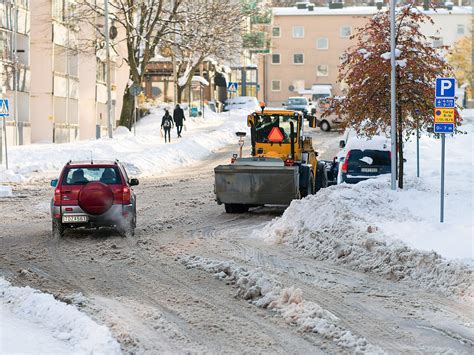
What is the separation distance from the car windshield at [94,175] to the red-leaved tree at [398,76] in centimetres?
675

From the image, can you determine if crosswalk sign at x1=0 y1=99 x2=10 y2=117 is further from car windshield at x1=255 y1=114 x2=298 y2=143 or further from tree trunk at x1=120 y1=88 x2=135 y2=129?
tree trunk at x1=120 y1=88 x2=135 y2=129

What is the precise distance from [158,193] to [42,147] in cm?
1494

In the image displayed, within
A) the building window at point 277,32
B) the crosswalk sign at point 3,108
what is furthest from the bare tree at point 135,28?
the building window at point 277,32

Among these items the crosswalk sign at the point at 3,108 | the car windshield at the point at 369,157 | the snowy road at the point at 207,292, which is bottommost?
the snowy road at the point at 207,292

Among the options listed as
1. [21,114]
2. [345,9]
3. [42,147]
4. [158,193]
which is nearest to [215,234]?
[158,193]

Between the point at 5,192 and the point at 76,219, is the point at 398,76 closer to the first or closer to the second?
the point at 76,219

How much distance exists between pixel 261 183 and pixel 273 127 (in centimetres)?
311

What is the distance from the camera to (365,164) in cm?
2889

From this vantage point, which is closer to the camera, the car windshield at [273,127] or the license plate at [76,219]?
the license plate at [76,219]

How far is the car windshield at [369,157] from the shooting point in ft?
94.7

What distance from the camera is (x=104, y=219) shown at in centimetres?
1855

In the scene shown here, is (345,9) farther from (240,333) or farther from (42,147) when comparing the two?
(240,333)

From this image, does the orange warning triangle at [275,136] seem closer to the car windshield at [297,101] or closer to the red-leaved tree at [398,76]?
the red-leaved tree at [398,76]

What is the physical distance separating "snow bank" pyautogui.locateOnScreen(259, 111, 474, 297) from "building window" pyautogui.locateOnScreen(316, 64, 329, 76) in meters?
96.9
